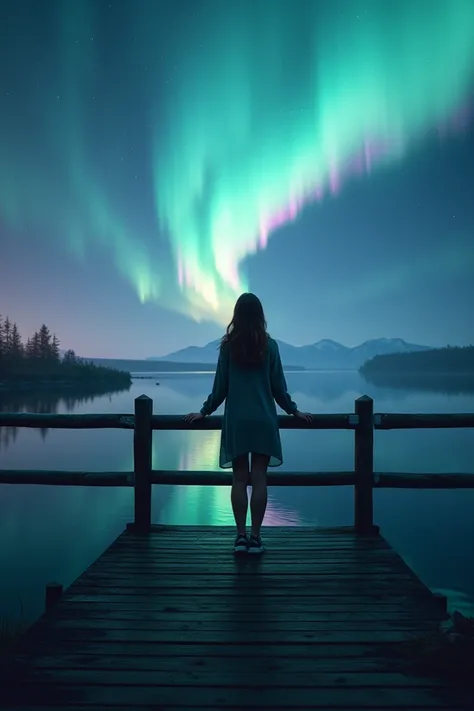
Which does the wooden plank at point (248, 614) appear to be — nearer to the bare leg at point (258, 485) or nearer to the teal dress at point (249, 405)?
the bare leg at point (258, 485)

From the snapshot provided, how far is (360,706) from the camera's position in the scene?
256 cm

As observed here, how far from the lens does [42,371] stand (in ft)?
445

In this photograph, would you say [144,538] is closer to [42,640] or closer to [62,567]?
[42,640]

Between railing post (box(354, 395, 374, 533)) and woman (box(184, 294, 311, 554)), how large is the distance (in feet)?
3.88

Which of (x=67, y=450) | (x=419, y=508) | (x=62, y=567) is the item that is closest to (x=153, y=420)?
(x=62, y=567)

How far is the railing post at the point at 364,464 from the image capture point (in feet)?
18.4

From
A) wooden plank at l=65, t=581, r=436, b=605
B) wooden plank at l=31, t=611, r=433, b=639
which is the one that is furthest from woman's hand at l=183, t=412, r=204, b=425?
wooden plank at l=31, t=611, r=433, b=639

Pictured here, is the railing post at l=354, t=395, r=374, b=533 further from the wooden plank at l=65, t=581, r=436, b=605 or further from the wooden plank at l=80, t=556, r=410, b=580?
the wooden plank at l=65, t=581, r=436, b=605

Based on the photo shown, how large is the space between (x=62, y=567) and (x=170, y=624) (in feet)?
36.2

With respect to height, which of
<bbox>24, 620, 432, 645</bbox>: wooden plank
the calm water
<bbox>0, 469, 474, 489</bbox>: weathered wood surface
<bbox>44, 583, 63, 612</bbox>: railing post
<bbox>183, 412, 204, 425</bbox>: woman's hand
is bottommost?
the calm water

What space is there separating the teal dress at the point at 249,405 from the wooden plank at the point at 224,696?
2.16m

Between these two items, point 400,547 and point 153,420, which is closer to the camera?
point 153,420

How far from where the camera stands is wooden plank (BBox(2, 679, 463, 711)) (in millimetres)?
2576

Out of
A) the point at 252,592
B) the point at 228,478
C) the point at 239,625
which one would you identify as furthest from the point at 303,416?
the point at 239,625
